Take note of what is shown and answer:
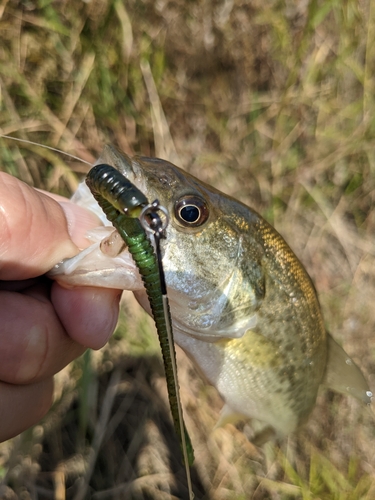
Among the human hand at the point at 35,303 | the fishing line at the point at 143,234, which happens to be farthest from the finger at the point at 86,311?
the fishing line at the point at 143,234

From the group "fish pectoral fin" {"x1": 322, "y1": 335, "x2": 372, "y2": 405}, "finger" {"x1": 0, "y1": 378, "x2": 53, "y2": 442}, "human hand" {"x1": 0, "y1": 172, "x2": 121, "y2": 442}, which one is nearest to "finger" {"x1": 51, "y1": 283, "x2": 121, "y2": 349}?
"human hand" {"x1": 0, "y1": 172, "x2": 121, "y2": 442}

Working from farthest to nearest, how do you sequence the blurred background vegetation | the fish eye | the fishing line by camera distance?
the blurred background vegetation, the fish eye, the fishing line

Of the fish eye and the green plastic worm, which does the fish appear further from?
the green plastic worm

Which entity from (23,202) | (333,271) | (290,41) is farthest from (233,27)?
(23,202)

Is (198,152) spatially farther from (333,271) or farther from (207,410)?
(207,410)

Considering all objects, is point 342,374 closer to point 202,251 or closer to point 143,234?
point 202,251

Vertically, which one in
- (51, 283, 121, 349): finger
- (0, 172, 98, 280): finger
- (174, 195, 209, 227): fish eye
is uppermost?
(174, 195, 209, 227): fish eye

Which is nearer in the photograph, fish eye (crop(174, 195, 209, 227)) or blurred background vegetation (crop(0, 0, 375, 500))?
fish eye (crop(174, 195, 209, 227))
